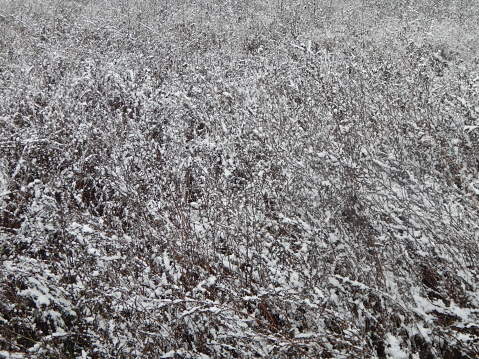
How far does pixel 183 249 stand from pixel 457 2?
884 centimetres

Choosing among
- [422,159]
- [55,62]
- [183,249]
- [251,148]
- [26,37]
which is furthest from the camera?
[26,37]

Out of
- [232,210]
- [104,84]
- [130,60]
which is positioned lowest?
[232,210]

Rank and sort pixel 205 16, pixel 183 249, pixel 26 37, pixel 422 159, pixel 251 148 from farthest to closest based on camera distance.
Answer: pixel 205 16 < pixel 26 37 < pixel 251 148 < pixel 422 159 < pixel 183 249

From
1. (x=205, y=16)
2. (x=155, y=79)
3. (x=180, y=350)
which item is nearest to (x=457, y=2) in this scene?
(x=205, y=16)

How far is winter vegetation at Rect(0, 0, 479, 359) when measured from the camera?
Result: 74.9 inches

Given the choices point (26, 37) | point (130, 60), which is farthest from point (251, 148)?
point (26, 37)

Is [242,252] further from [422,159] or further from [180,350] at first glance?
[422,159]

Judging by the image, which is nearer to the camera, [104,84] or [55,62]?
[104,84]

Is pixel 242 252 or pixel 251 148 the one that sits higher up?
pixel 251 148

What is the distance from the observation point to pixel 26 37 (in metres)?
6.30

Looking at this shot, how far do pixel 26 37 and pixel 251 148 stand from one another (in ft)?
16.5

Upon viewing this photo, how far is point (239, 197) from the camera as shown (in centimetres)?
293

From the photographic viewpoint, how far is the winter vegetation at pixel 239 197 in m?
1.90

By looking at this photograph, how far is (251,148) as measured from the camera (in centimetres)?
354
